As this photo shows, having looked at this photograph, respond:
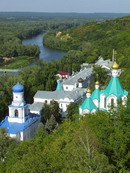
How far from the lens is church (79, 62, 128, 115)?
1286 cm

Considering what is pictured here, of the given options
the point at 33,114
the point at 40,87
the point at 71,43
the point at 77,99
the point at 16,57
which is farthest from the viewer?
the point at 71,43

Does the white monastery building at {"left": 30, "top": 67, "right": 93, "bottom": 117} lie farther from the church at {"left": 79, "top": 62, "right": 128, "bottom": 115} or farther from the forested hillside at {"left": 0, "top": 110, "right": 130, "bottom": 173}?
the forested hillside at {"left": 0, "top": 110, "right": 130, "bottom": 173}

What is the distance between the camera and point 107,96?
1299 centimetres

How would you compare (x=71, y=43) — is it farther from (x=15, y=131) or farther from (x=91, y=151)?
(x=91, y=151)

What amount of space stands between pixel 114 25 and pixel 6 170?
50382 millimetres

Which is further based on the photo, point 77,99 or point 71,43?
point 71,43

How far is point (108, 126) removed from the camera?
344 inches

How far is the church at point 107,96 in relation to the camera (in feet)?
42.2

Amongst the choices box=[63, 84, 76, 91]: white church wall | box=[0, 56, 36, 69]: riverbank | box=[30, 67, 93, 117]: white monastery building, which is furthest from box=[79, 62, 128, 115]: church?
box=[0, 56, 36, 69]: riverbank

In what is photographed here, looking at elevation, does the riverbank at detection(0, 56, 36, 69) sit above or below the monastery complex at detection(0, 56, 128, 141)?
below

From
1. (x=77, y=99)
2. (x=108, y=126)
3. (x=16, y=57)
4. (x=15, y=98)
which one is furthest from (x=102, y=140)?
(x=16, y=57)

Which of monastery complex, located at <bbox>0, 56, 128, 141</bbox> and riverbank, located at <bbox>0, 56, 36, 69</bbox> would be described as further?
riverbank, located at <bbox>0, 56, 36, 69</bbox>

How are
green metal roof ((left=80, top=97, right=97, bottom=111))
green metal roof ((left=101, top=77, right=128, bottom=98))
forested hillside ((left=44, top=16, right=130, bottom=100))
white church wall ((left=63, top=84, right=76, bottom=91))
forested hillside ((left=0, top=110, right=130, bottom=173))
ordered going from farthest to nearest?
forested hillside ((left=44, top=16, right=130, bottom=100))
white church wall ((left=63, top=84, right=76, bottom=91))
green metal roof ((left=80, top=97, right=97, bottom=111))
green metal roof ((left=101, top=77, right=128, bottom=98))
forested hillside ((left=0, top=110, right=130, bottom=173))

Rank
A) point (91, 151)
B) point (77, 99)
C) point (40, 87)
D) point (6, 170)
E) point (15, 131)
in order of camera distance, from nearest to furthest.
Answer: point (91, 151) → point (6, 170) → point (15, 131) → point (77, 99) → point (40, 87)
